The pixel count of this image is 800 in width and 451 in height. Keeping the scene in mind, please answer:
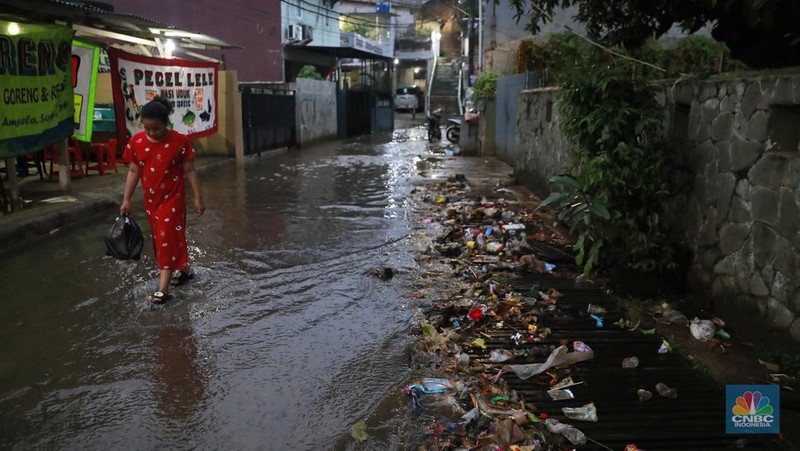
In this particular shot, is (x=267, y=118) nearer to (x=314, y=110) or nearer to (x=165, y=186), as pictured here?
(x=314, y=110)

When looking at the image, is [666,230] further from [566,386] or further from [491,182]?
[491,182]

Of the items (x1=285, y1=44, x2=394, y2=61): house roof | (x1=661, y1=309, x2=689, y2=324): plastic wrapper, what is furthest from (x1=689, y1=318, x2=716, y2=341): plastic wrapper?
(x1=285, y1=44, x2=394, y2=61): house roof

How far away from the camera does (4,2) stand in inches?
299

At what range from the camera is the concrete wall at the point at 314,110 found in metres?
21.9

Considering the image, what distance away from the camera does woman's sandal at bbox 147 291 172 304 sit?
526cm

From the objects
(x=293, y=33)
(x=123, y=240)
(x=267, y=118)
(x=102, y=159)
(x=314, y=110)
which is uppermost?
(x=293, y=33)

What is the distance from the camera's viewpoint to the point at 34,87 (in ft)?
26.9

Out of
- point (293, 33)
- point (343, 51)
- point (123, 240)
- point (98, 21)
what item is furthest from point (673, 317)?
point (293, 33)

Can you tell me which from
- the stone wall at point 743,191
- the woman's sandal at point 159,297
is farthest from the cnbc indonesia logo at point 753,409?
the woman's sandal at point 159,297

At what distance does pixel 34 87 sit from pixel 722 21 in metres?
8.24

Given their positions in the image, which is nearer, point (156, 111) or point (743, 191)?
point (743, 191)

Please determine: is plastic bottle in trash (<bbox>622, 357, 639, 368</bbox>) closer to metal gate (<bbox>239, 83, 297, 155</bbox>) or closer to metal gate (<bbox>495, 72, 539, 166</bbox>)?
metal gate (<bbox>495, 72, 539, 166</bbox>)

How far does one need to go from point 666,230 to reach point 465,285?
6.18 feet

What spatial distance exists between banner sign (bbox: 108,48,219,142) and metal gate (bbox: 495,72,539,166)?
278 inches
